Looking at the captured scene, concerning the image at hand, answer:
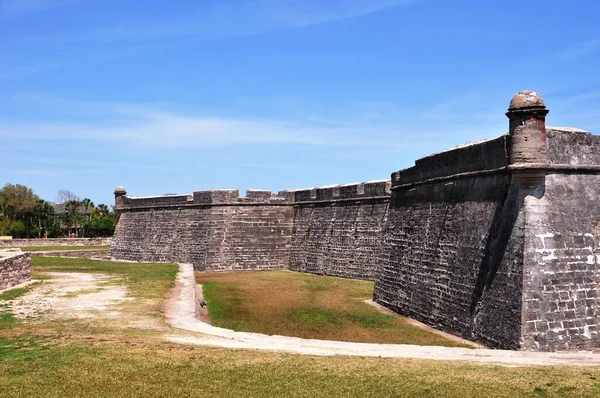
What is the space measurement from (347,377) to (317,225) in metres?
20.5

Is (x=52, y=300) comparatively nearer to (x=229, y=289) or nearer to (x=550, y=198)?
(x=229, y=289)

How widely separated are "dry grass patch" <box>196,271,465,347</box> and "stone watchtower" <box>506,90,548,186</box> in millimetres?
3498

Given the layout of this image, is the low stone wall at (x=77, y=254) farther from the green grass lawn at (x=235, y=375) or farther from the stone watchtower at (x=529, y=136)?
the stone watchtower at (x=529, y=136)

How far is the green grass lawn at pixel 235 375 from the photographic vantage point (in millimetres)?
6418

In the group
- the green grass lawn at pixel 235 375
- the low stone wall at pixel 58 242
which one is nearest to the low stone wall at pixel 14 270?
the green grass lawn at pixel 235 375

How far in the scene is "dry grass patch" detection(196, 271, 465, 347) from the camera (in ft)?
41.4

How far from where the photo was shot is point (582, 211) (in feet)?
35.3

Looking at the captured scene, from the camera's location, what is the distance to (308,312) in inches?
588

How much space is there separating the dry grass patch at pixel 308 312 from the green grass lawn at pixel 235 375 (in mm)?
4193

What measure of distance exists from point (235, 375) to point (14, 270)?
1224 cm

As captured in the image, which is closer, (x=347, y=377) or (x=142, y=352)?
(x=347, y=377)

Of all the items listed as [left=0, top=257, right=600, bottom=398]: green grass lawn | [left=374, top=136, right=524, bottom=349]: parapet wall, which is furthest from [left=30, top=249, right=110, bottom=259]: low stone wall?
[left=0, top=257, right=600, bottom=398]: green grass lawn

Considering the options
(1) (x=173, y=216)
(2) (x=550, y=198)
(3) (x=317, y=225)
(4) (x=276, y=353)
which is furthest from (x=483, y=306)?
(1) (x=173, y=216)

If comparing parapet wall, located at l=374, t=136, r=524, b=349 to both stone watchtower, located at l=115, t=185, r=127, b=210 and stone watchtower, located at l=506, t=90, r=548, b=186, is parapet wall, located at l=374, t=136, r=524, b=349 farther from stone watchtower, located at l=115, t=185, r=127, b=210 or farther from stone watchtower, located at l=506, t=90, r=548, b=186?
stone watchtower, located at l=115, t=185, r=127, b=210
